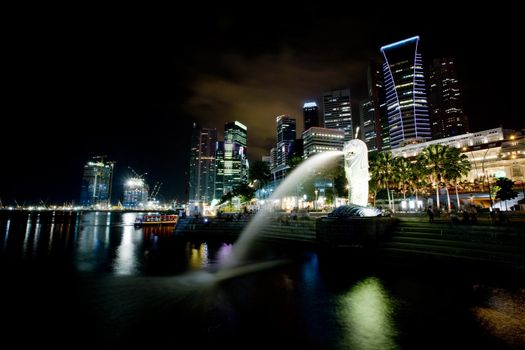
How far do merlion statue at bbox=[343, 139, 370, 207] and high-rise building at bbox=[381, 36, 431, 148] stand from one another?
155 meters

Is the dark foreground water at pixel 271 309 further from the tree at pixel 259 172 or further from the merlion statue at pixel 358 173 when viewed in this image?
the tree at pixel 259 172

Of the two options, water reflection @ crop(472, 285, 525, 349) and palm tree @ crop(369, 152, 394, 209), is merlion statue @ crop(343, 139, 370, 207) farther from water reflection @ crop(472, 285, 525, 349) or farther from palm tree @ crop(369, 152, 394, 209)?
palm tree @ crop(369, 152, 394, 209)

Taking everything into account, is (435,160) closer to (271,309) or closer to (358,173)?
(358,173)

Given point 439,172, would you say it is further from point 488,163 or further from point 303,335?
point 303,335

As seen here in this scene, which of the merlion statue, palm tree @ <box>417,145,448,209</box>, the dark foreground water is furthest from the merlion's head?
palm tree @ <box>417,145,448,209</box>

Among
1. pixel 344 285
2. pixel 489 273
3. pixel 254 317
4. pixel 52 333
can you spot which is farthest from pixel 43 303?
pixel 489 273

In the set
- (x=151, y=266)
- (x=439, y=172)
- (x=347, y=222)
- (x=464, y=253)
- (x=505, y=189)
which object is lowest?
(x=151, y=266)

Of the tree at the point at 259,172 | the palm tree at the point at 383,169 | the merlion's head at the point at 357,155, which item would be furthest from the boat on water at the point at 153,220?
the merlion's head at the point at 357,155

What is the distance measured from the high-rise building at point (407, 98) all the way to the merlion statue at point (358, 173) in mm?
154616

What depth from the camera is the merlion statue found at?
2494 centimetres

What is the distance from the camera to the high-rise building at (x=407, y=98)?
16875 cm

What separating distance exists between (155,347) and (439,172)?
165ft

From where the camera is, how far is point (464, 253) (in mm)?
15945

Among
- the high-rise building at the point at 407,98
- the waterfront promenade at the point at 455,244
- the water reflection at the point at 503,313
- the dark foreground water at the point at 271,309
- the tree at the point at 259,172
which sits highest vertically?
the high-rise building at the point at 407,98
